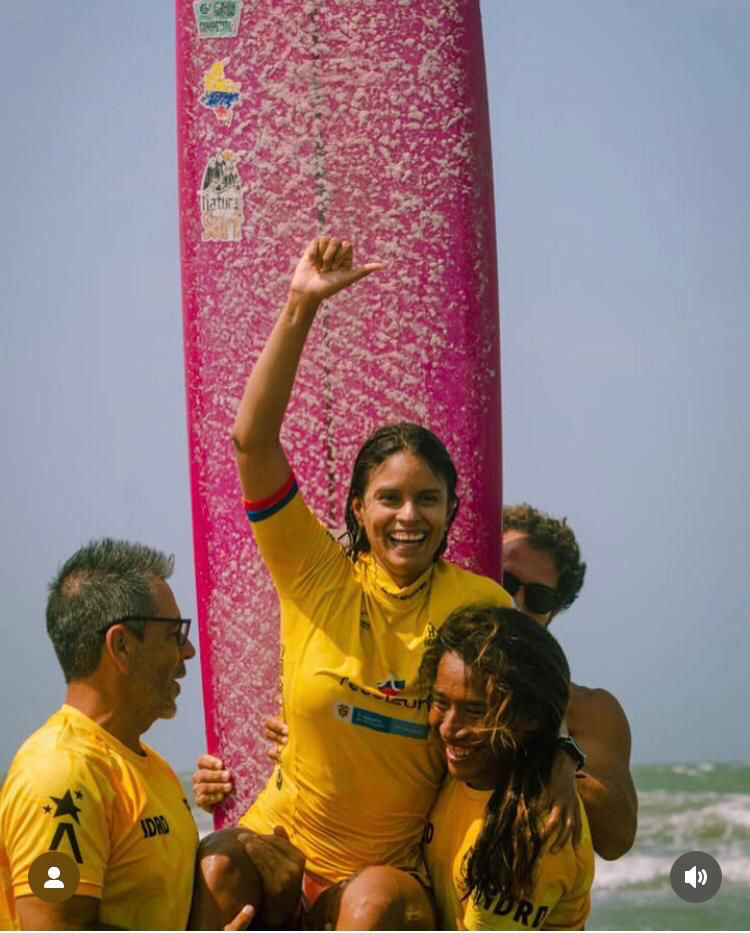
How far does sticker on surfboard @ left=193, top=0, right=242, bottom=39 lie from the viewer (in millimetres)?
3674

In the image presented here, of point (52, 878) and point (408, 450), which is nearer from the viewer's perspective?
point (52, 878)

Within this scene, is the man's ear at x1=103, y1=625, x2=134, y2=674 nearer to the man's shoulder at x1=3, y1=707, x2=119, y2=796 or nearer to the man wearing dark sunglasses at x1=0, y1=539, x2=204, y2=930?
the man wearing dark sunglasses at x1=0, y1=539, x2=204, y2=930

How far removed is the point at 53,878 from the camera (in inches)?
99.4

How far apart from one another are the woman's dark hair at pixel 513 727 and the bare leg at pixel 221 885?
0.36 meters

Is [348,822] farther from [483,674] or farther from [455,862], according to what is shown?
[483,674]

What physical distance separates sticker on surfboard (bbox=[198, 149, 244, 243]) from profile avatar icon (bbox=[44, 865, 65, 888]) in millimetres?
1553

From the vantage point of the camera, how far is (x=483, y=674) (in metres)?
2.77

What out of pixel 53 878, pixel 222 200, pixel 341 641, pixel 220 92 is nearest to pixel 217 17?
pixel 220 92

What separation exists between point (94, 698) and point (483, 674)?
2.02 ft

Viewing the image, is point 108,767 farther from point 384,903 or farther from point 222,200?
point 222,200

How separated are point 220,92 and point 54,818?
5.66 feet

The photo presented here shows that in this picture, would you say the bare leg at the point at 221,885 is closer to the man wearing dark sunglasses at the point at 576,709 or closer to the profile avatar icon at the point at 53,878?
the profile avatar icon at the point at 53,878

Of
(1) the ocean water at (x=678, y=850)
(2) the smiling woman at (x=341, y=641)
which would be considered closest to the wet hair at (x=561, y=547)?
A: (2) the smiling woman at (x=341, y=641)

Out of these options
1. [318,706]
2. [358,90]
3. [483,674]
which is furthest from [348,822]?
[358,90]
